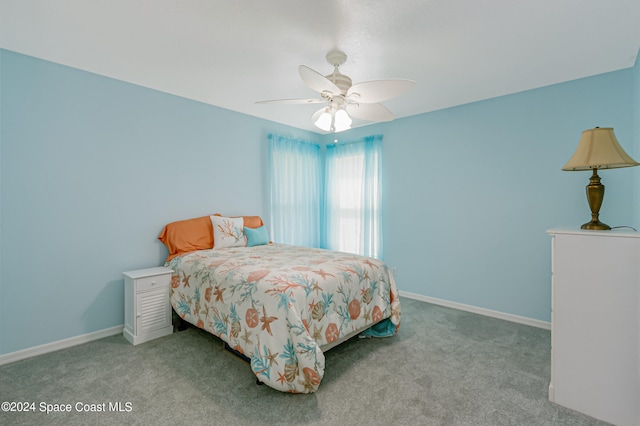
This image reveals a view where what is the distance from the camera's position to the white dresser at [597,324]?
167 cm

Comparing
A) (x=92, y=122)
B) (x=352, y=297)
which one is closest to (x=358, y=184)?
(x=352, y=297)

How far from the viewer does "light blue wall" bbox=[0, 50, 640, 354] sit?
2.50m

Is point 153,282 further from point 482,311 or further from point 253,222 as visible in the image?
point 482,311

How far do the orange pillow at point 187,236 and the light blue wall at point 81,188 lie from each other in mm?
126

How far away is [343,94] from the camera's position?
233cm

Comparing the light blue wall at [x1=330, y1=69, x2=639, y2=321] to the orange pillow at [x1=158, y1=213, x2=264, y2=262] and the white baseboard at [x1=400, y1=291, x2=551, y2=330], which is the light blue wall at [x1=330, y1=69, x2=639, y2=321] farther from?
the orange pillow at [x1=158, y1=213, x2=264, y2=262]

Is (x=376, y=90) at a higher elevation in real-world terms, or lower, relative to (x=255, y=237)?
higher

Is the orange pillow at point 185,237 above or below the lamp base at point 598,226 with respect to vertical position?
below

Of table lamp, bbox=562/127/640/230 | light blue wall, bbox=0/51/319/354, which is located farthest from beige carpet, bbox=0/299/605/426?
table lamp, bbox=562/127/640/230

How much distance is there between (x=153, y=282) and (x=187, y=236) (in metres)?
0.61

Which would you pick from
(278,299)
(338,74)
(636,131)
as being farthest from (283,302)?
(636,131)

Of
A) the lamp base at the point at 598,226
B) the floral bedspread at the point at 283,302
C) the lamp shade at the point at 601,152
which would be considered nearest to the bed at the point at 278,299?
the floral bedspread at the point at 283,302

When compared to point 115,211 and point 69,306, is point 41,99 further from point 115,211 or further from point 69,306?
point 69,306

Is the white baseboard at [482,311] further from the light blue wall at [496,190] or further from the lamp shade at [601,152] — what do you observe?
the lamp shade at [601,152]
